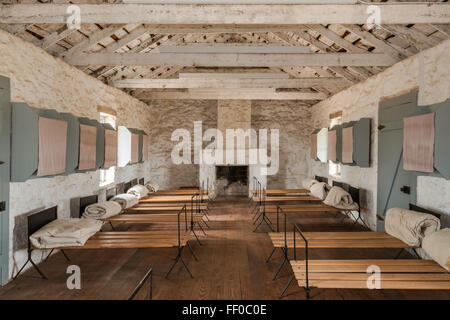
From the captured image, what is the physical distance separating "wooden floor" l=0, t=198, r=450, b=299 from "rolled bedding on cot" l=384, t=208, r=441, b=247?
24.0 inches

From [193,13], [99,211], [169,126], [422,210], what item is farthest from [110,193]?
[422,210]

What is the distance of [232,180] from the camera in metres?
10.2

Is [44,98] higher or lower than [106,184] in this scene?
higher

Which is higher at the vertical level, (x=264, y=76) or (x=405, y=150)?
(x=264, y=76)

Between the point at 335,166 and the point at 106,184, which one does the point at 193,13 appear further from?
the point at 335,166

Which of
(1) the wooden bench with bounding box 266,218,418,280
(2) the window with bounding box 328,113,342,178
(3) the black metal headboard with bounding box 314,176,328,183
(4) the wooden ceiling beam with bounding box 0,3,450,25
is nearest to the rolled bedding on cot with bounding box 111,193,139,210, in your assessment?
(1) the wooden bench with bounding box 266,218,418,280

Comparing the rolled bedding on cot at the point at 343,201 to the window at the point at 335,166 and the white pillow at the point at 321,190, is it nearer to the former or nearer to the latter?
the white pillow at the point at 321,190

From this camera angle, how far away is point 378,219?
5512 mm

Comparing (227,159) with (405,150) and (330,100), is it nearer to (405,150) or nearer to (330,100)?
(330,100)

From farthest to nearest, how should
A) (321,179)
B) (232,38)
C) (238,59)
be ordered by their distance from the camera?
(232,38)
(321,179)
(238,59)

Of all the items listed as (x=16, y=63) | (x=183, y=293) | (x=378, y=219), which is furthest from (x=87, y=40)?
(x=378, y=219)

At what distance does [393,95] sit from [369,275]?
3.51m

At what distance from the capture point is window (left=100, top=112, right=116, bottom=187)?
21.4ft

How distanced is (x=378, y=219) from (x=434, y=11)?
11.7 ft
